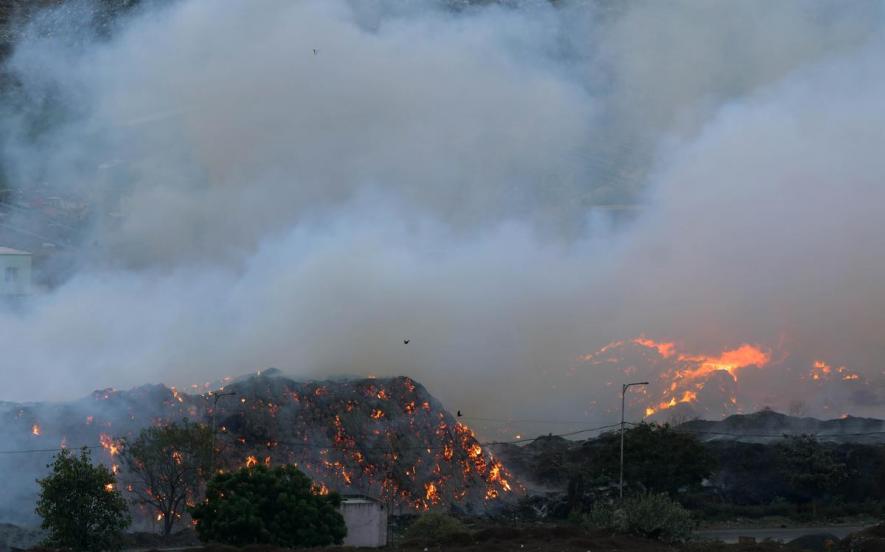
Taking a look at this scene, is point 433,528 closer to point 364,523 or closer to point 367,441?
point 364,523

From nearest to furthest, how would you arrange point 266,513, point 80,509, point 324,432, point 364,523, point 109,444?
point 80,509
point 266,513
point 364,523
point 109,444
point 324,432

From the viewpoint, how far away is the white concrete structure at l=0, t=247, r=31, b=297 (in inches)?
3767

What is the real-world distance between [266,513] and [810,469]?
42.5m

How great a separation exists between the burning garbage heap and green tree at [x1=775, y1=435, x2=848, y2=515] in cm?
1835

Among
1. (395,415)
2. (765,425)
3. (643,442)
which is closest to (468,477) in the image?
(395,415)

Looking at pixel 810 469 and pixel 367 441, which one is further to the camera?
pixel 810 469

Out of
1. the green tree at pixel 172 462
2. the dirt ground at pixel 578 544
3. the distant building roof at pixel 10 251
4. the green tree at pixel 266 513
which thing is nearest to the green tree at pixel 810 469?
the dirt ground at pixel 578 544

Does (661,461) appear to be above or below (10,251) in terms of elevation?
below

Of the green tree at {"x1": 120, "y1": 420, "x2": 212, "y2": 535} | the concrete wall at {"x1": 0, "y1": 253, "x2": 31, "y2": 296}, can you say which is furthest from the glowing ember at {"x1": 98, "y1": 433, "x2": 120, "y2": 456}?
the concrete wall at {"x1": 0, "y1": 253, "x2": 31, "y2": 296}

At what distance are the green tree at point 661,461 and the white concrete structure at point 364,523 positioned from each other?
Answer: 2232 centimetres

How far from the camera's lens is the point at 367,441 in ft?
262

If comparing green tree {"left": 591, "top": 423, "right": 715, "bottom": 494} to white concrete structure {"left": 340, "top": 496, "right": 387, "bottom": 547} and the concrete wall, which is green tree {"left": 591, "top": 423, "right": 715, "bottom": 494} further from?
the concrete wall

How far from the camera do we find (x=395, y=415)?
82250 mm

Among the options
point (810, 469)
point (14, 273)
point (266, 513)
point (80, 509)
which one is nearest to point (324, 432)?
point (266, 513)
